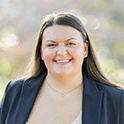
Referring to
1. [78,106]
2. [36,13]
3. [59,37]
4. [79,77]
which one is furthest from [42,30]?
[36,13]

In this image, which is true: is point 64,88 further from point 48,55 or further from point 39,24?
point 39,24

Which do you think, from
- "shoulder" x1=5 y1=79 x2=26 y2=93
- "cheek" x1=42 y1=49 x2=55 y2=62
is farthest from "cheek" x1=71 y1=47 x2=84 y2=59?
"shoulder" x1=5 y1=79 x2=26 y2=93

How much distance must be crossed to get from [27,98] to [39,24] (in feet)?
15.2

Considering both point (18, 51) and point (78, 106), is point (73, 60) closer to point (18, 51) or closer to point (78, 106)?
point (78, 106)

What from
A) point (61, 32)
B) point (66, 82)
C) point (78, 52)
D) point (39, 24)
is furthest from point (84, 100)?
point (39, 24)

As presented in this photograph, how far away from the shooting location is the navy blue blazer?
7.73 ft

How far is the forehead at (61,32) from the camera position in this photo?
2379 millimetres

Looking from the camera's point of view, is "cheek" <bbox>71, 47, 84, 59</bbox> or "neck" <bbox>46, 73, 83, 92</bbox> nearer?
"cheek" <bbox>71, 47, 84, 59</bbox>

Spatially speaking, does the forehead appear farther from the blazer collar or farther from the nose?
the blazer collar

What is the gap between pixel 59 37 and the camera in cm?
237

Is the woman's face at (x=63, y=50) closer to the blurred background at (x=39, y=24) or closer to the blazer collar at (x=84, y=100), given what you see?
the blazer collar at (x=84, y=100)

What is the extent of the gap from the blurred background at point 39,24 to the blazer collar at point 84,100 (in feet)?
13.0

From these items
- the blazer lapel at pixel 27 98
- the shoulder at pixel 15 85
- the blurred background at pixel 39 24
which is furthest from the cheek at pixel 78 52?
the blurred background at pixel 39 24

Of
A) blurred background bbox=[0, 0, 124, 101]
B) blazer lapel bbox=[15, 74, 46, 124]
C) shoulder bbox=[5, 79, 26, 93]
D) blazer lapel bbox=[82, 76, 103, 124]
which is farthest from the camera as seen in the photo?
blurred background bbox=[0, 0, 124, 101]
